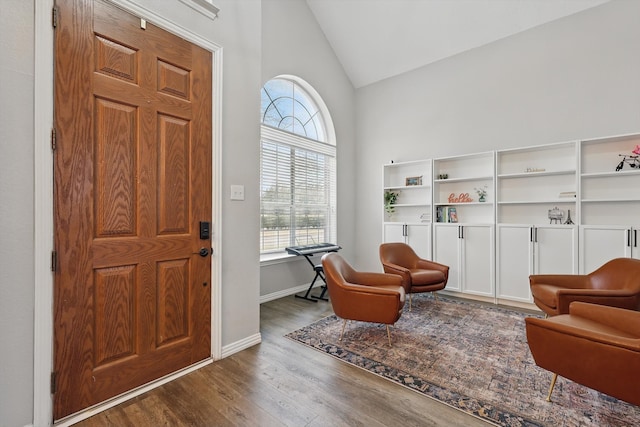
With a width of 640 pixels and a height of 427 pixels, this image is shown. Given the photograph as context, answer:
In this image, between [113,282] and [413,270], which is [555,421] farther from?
[113,282]

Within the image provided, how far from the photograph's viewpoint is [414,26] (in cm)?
437

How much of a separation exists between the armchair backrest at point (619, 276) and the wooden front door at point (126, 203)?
3778 millimetres

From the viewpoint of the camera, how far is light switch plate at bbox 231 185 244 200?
2.49 m

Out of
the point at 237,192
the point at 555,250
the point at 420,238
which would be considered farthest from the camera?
the point at 420,238

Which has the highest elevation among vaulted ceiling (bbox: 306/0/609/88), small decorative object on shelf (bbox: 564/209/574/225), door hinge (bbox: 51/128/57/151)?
vaulted ceiling (bbox: 306/0/609/88)

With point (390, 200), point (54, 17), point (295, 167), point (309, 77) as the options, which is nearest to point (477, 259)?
point (390, 200)

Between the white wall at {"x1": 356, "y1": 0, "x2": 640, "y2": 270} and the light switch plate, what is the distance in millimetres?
3325

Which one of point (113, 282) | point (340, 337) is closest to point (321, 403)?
point (340, 337)

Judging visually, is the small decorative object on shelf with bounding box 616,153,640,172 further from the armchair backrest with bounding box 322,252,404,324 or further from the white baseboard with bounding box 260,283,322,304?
the white baseboard with bounding box 260,283,322,304

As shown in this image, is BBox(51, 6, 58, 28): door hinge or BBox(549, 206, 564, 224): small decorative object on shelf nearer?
BBox(51, 6, 58, 28): door hinge

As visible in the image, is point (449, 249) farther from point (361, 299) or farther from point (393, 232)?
point (361, 299)

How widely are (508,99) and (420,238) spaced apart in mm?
2362

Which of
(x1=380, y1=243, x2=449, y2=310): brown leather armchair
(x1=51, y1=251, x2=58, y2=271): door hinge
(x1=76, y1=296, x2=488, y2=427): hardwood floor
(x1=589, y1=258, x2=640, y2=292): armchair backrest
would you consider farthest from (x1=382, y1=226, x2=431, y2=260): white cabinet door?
(x1=51, y1=251, x2=58, y2=271): door hinge

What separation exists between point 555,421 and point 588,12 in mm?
4595
